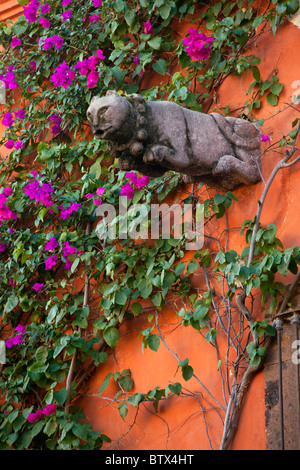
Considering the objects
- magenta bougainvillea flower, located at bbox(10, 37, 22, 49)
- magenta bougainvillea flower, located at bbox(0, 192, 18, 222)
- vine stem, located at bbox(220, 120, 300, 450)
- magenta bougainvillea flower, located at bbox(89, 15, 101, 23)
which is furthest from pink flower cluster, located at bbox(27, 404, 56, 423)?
magenta bougainvillea flower, located at bbox(10, 37, 22, 49)

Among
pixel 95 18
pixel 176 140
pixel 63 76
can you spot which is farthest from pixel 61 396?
pixel 95 18

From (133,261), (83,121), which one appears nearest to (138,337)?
(133,261)

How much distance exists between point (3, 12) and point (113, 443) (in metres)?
3.09

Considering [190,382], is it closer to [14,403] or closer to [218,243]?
[218,243]

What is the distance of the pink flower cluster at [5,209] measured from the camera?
4355 mm

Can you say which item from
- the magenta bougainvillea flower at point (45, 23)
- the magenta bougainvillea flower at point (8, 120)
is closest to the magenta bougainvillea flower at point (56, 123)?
the magenta bougainvillea flower at point (8, 120)

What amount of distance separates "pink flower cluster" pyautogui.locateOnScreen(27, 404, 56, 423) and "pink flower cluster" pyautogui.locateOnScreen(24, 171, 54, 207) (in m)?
1.11

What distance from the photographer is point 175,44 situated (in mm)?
4273

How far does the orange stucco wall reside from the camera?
3.46m

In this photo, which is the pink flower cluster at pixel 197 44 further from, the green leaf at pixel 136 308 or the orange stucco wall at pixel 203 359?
the green leaf at pixel 136 308

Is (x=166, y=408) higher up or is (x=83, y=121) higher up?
(x=83, y=121)

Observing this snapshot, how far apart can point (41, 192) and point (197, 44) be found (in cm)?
115

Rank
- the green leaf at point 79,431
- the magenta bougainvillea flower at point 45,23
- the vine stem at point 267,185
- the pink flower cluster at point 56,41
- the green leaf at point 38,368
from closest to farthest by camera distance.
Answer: the vine stem at point 267,185, the green leaf at point 79,431, the green leaf at point 38,368, the pink flower cluster at point 56,41, the magenta bougainvillea flower at point 45,23

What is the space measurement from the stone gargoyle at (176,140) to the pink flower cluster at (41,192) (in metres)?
0.83
